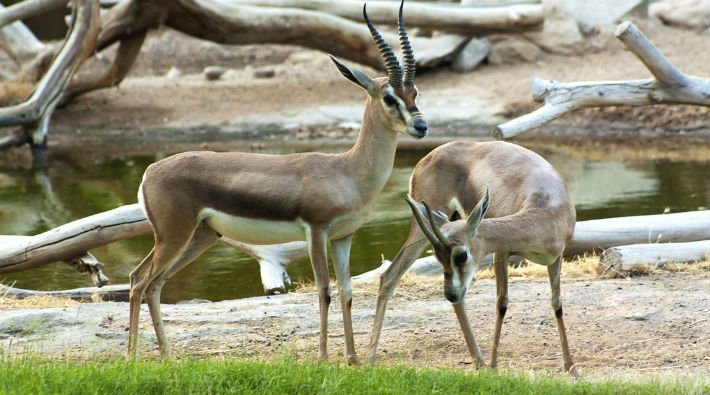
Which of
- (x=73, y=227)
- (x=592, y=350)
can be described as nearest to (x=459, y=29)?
(x=73, y=227)

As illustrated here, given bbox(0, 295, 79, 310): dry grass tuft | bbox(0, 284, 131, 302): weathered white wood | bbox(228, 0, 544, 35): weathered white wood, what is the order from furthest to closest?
bbox(228, 0, 544, 35): weathered white wood
bbox(0, 284, 131, 302): weathered white wood
bbox(0, 295, 79, 310): dry grass tuft

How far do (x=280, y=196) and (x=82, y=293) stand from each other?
116 inches

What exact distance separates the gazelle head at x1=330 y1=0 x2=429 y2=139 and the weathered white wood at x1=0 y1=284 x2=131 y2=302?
3327mm

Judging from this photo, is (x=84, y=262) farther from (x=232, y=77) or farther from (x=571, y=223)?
(x=232, y=77)

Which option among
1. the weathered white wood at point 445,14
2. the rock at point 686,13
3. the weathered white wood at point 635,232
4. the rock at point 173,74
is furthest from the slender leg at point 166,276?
the rock at point 686,13

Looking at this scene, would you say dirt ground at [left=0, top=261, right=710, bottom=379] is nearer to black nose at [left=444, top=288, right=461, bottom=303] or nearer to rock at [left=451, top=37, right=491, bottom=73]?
black nose at [left=444, top=288, right=461, bottom=303]

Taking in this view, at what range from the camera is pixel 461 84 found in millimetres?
19828

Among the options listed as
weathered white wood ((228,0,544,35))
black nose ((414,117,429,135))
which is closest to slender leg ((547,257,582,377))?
black nose ((414,117,429,135))

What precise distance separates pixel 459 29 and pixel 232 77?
Result: 576 centimetres

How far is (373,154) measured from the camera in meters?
5.79

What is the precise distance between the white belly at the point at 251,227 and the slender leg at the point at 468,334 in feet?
3.71

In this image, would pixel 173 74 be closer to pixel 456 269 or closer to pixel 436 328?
pixel 436 328

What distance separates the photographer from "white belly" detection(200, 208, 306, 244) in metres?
5.61

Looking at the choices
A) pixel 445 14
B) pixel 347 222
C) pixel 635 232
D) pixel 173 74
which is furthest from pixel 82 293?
pixel 173 74
